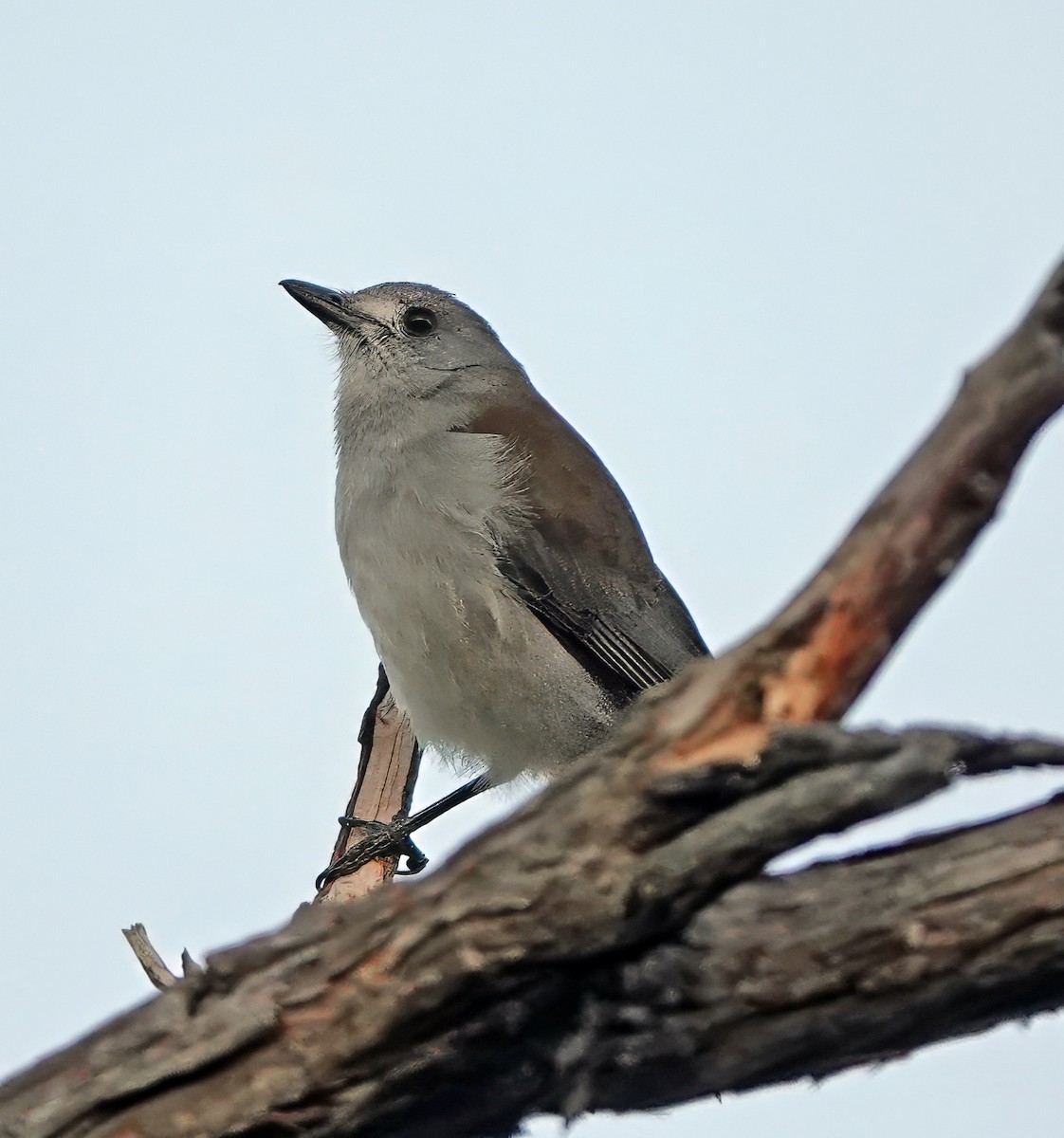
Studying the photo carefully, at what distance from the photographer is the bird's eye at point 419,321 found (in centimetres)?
775

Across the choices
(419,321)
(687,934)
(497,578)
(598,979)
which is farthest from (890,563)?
(419,321)

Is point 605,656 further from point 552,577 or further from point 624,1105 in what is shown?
point 624,1105

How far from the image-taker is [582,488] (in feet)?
22.3

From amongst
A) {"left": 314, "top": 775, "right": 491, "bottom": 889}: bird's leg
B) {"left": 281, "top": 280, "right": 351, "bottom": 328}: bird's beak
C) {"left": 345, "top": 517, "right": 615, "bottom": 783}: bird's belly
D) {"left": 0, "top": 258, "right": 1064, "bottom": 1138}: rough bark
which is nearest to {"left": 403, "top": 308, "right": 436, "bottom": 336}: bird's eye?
{"left": 281, "top": 280, "right": 351, "bottom": 328}: bird's beak

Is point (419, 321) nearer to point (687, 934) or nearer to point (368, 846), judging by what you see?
point (368, 846)

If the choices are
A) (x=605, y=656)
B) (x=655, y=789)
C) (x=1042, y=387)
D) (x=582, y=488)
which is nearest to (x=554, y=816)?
(x=655, y=789)

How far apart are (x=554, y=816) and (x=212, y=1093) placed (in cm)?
108

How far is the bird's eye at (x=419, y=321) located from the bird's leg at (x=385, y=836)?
2534 millimetres

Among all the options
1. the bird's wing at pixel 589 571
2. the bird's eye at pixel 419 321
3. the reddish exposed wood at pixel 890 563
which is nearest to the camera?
the reddish exposed wood at pixel 890 563

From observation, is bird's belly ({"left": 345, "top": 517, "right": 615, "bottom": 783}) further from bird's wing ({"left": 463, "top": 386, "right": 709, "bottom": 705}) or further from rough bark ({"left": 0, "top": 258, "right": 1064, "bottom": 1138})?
rough bark ({"left": 0, "top": 258, "right": 1064, "bottom": 1138})

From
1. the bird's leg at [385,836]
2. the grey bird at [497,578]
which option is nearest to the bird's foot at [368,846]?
the bird's leg at [385,836]

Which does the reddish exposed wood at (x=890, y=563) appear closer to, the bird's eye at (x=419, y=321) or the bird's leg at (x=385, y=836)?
the bird's leg at (x=385, y=836)

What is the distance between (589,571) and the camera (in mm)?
6605

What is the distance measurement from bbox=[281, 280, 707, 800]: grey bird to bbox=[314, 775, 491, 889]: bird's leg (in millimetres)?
362
